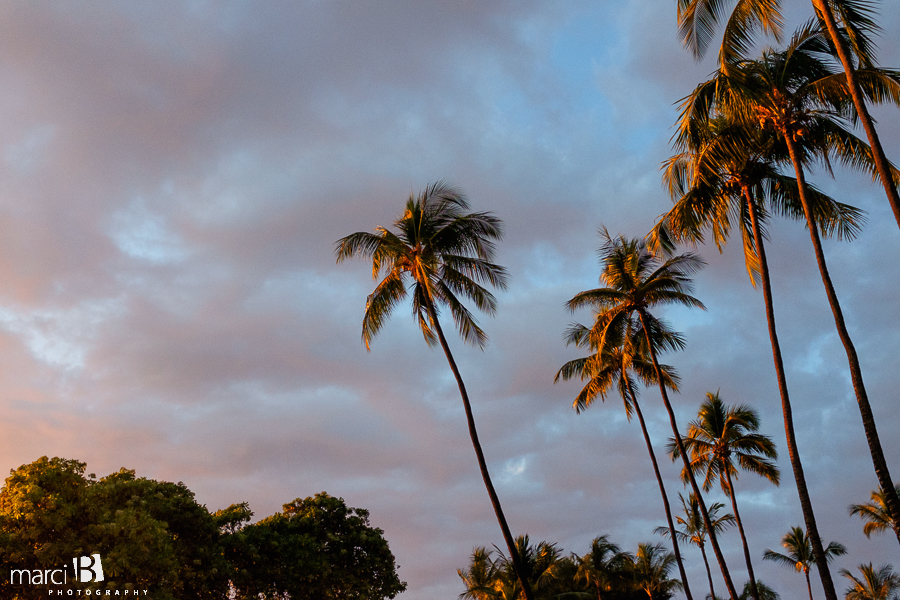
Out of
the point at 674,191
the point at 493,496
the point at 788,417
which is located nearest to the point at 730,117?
the point at 674,191

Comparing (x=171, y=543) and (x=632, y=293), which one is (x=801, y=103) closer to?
(x=632, y=293)

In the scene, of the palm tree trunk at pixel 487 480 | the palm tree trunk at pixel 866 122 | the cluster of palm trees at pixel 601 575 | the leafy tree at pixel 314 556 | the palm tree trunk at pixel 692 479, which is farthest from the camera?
the cluster of palm trees at pixel 601 575

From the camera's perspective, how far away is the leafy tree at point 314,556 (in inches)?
1261

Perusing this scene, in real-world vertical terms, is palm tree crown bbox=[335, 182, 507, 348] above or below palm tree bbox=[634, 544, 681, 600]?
above

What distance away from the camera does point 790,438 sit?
17.7m

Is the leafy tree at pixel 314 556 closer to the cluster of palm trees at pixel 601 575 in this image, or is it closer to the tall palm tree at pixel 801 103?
the cluster of palm trees at pixel 601 575

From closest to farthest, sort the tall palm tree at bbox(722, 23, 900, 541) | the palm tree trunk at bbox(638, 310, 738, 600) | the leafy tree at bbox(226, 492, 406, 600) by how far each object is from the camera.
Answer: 1. the tall palm tree at bbox(722, 23, 900, 541)
2. the palm tree trunk at bbox(638, 310, 738, 600)
3. the leafy tree at bbox(226, 492, 406, 600)

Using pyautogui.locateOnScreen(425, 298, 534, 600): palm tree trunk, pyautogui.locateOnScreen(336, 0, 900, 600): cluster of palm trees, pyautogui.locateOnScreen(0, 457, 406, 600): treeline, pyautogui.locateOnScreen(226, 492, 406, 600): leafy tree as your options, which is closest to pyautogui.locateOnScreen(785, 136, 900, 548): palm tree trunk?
pyautogui.locateOnScreen(336, 0, 900, 600): cluster of palm trees

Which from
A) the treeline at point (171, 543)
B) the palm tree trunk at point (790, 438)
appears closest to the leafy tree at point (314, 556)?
the treeline at point (171, 543)
